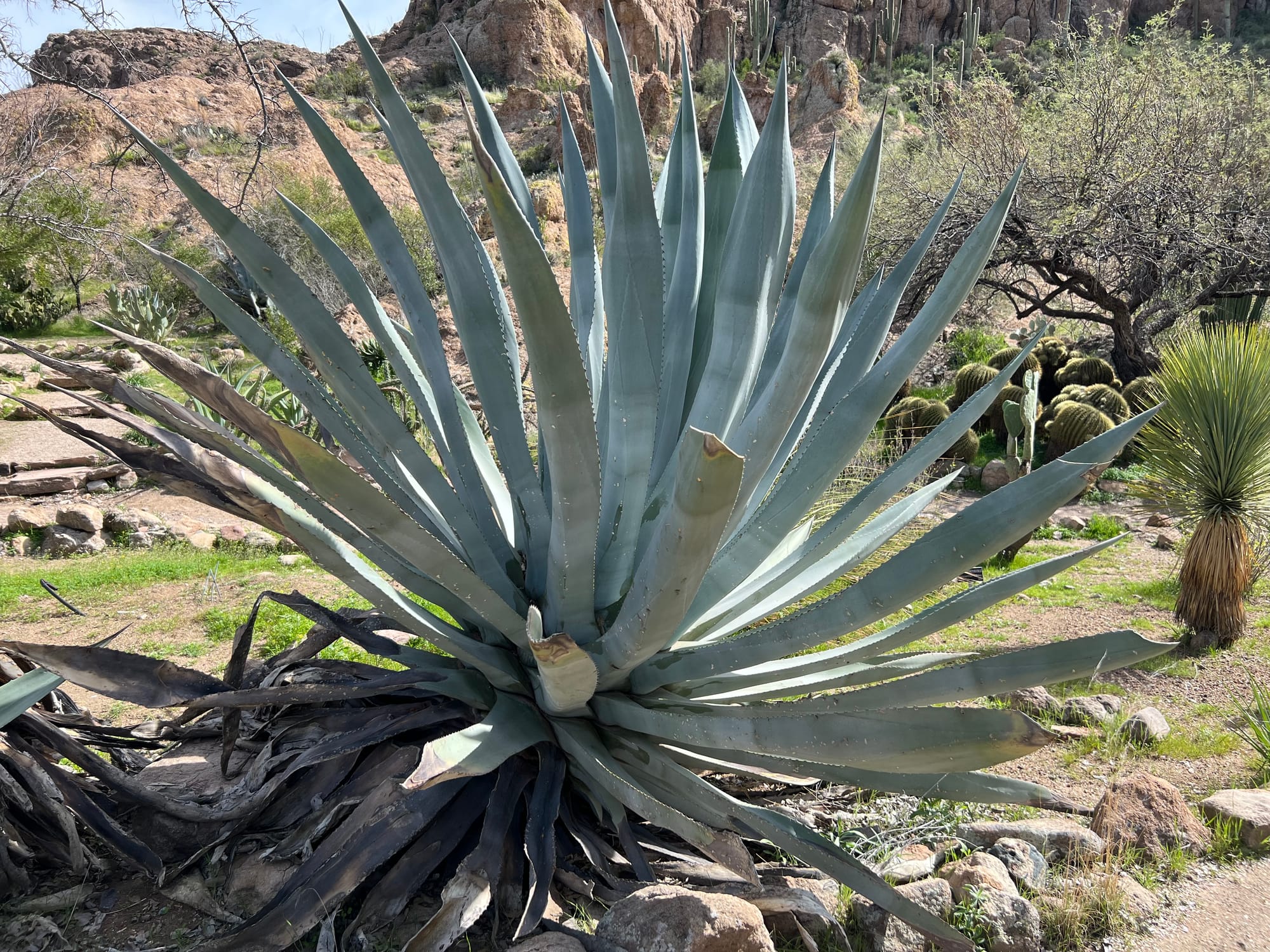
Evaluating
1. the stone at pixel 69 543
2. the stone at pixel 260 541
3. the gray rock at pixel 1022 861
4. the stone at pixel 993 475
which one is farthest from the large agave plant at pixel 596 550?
the stone at pixel 993 475

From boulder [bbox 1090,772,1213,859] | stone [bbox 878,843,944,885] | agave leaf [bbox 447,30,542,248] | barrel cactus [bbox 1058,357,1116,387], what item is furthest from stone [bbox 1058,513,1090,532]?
agave leaf [bbox 447,30,542,248]

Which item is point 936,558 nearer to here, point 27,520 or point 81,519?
point 81,519

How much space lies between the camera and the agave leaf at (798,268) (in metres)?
2.26

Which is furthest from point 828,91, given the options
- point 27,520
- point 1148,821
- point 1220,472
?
point 1148,821

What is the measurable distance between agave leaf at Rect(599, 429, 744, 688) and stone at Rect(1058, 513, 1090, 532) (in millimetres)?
7137

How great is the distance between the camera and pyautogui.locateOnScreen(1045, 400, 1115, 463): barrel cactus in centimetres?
920

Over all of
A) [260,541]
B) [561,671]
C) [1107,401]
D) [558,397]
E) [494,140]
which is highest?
[494,140]

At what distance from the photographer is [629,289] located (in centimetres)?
173

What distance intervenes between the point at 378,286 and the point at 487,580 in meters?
16.3

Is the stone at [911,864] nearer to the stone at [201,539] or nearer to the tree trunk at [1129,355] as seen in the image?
the stone at [201,539]

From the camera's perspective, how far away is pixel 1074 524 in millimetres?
7848

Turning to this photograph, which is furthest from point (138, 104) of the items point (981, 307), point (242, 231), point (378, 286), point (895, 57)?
point (895, 57)

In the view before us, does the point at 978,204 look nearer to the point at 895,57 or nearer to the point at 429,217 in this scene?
the point at 429,217

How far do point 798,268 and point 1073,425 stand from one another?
8097 millimetres
